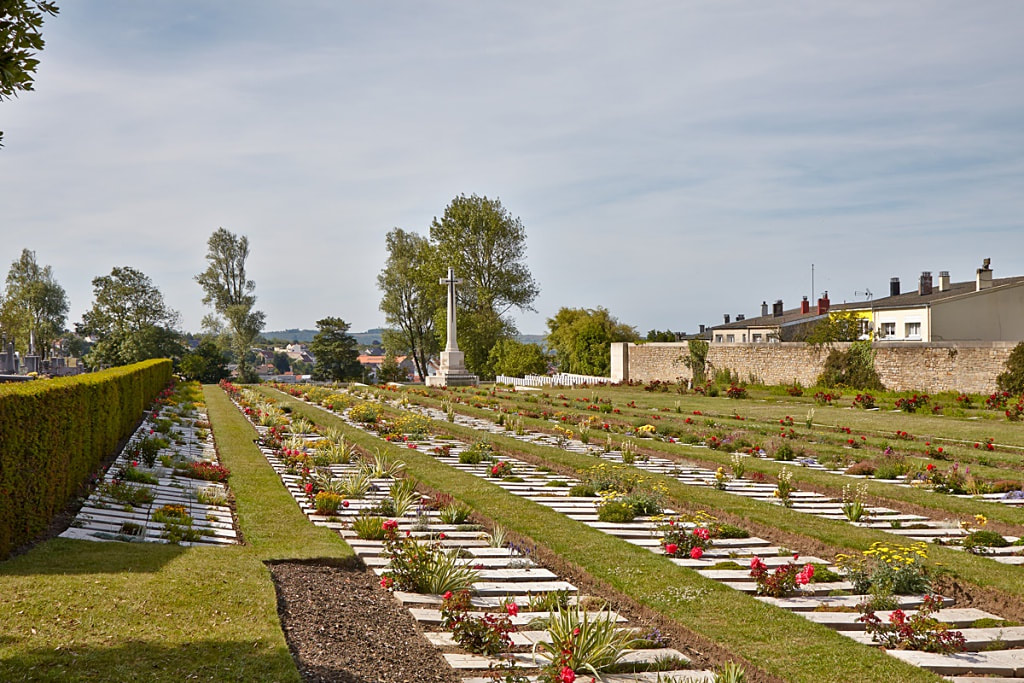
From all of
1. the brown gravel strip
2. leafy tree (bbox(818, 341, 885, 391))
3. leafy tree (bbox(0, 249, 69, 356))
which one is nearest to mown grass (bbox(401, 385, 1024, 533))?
the brown gravel strip

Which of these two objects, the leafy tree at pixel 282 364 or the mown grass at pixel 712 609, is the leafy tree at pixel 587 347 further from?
the leafy tree at pixel 282 364

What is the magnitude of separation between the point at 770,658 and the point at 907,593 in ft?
7.01

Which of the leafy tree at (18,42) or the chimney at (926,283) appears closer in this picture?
the leafy tree at (18,42)

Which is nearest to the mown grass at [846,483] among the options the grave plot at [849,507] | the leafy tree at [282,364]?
the grave plot at [849,507]

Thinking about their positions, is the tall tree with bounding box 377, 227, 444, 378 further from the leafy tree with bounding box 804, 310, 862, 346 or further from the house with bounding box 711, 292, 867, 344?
the leafy tree with bounding box 804, 310, 862, 346

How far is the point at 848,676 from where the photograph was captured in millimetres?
4973

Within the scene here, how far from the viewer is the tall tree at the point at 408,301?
63.2m

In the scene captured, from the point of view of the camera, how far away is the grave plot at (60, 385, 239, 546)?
8.31m

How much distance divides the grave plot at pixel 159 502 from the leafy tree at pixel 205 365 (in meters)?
41.7

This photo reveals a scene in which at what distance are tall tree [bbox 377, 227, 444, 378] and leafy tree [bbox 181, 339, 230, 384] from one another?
41.2 ft

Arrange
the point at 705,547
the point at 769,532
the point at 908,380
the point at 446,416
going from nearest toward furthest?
the point at 705,547
the point at 769,532
the point at 446,416
the point at 908,380

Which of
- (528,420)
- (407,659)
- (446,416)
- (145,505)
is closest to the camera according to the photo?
(407,659)

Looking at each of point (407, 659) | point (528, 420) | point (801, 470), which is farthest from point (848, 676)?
point (528, 420)

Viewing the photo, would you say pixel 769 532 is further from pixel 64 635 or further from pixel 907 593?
pixel 64 635
